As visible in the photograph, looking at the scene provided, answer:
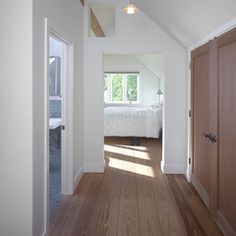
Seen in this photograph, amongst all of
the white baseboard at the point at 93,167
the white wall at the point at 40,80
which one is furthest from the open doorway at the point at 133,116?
the white wall at the point at 40,80

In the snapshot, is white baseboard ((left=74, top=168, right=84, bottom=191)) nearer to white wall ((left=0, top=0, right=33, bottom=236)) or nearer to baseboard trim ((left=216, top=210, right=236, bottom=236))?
white wall ((left=0, top=0, right=33, bottom=236))

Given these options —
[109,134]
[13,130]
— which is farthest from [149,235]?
[109,134]

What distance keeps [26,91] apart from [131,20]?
2911mm

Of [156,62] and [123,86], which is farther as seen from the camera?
[123,86]

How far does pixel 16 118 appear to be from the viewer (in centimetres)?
219

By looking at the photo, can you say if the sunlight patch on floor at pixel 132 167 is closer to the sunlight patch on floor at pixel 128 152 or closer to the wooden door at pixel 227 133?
the sunlight patch on floor at pixel 128 152

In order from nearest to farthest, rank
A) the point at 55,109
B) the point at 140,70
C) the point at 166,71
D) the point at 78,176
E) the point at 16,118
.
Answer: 1. the point at 16,118
2. the point at 78,176
3. the point at 166,71
4. the point at 55,109
5. the point at 140,70

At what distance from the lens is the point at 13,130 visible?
2.20 m

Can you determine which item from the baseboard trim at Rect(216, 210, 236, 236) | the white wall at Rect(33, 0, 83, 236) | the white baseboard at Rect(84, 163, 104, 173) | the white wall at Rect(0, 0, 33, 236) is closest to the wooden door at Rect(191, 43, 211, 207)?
the baseboard trim at Rect(216, 210, 236, 236)

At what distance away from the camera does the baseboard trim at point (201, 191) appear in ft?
10.7

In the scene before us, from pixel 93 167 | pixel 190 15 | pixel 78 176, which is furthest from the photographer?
pixel 93 167

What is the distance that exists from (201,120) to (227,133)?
0.97 meters

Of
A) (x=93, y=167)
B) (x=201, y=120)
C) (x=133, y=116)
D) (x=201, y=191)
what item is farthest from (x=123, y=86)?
(x=201, y=191)

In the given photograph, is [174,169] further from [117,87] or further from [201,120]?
[117,87]
